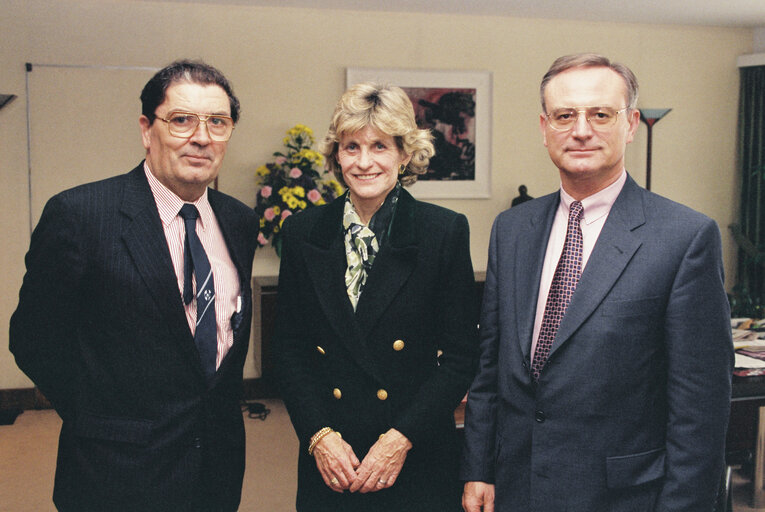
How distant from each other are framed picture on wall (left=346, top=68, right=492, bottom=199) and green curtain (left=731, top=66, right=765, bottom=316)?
8.20 ft

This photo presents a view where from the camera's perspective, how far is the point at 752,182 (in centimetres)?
610

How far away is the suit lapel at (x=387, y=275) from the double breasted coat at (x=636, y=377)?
350 millimetres

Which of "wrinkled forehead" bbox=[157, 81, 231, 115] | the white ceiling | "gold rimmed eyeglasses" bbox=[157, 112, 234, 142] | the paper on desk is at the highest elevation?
the white ceiling

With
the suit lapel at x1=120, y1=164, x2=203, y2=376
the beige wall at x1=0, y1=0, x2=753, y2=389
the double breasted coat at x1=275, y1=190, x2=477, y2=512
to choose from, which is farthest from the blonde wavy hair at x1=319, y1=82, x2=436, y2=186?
the beige wall at x1=0, y1=0, x2=753, y2=389

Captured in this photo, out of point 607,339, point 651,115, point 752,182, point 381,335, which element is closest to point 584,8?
point 651,115

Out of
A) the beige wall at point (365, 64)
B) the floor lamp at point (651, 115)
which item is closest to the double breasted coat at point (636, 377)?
the beige wall at point (365, 64)

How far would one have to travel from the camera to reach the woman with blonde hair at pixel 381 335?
1.66m

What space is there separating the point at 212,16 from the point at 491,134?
2.47 metres

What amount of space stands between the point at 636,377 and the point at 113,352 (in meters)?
1.17

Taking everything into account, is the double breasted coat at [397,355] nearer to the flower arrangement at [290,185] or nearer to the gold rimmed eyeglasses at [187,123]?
the gold rimmed eyeglasses at [187,123]

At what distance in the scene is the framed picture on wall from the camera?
553 centimetres

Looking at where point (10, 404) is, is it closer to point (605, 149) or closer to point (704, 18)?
point (605, 149)

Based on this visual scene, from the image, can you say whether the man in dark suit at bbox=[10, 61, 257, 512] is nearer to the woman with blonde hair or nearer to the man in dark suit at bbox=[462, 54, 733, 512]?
the woman with blonde hair

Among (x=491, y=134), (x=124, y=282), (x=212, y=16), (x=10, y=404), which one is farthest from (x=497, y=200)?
(x=124, y=282)
